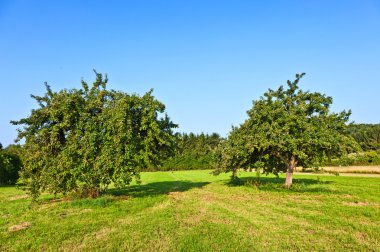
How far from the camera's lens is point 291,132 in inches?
807

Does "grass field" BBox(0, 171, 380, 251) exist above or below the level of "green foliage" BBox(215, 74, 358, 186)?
below

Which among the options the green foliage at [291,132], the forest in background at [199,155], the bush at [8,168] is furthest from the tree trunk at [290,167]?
the bush at [8,168]

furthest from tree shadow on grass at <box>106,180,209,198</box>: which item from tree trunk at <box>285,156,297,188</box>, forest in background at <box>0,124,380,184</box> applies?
tree trunk at <box>285,156,297,188</box>

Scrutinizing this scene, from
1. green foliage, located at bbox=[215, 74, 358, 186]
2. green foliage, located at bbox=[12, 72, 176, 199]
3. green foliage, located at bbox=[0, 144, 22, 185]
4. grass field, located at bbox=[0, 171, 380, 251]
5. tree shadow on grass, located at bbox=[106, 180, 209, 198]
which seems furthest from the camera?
green foliage, located at bbox=[0, 144, 22, 185]

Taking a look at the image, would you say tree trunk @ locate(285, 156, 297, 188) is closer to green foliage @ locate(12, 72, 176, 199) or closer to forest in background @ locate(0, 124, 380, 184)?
forest in background @ locate(0, 124, 380, 184)

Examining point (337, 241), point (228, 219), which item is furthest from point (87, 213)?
point (337, 241)

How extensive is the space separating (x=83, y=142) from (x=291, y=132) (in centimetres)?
1567

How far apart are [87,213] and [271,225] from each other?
9383 mm

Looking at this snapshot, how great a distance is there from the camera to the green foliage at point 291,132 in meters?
19.6

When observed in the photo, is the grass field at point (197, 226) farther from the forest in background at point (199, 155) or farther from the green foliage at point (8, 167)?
the green foliage at point (8, 167)

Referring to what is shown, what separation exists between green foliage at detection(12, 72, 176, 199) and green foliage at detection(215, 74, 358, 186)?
7.77m

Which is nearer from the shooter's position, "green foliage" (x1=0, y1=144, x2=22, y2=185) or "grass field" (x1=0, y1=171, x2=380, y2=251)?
"grass field" (x1=0, y1=171, x2=380, y2=251)

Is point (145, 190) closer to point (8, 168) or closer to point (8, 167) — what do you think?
point (8, 167)

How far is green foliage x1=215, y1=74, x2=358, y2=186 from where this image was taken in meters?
19.6
